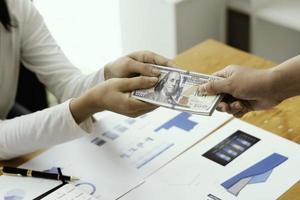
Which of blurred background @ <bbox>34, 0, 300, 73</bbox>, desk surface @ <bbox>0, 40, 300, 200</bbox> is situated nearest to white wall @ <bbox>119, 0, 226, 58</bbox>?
blurred background @ <bbox>34, 0, 300, 73</bbox>

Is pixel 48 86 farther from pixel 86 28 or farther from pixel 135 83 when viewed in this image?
pixel 86 28

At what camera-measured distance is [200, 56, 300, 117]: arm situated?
0.95 meters

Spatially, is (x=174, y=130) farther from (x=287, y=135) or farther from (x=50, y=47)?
(x=50, y=47)

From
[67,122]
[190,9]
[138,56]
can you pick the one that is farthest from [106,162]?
[190,9]

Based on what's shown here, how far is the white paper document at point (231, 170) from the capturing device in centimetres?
92

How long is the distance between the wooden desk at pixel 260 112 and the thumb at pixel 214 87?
0.61ft

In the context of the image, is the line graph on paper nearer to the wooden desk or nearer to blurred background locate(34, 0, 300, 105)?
the wooden desk

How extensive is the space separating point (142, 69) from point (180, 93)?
0.12 meters

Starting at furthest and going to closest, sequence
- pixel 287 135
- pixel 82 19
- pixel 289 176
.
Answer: pixel 82 19 < pixel 287 135 < pixel 289 176

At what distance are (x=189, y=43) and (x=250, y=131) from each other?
3.37 ft

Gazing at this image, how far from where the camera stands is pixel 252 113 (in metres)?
1.12

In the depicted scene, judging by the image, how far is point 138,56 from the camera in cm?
107

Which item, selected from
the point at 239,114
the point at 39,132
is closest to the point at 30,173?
the point at 39,132

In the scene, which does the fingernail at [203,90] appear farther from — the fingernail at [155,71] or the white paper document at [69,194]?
the white paper document at [69,194]
